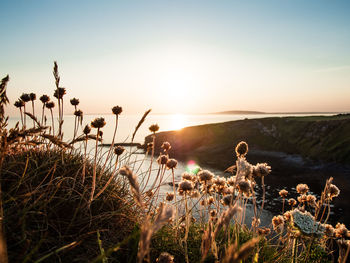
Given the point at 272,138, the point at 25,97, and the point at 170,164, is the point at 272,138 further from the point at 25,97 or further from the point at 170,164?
the point at 25,97

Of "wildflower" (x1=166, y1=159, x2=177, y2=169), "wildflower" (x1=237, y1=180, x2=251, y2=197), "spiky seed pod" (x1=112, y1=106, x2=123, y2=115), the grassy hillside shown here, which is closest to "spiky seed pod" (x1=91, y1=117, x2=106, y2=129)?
"spiky seed pod" (x1=112, y1=106, x2=123, y2=115)

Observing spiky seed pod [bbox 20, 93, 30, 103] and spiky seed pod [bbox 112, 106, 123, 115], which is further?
spiky seed pod [bbox 20, 93, 30, 103]

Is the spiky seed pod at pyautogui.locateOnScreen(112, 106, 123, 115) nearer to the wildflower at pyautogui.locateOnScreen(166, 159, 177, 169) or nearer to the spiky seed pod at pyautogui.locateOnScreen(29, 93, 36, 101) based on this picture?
the wildflower at pyautogui.locateOnScreen(166, 159, 177, 169)

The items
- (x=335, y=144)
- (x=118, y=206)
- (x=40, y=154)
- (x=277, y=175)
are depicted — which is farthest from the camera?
(x=335, y=144)

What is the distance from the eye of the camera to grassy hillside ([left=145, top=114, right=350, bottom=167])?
5562 centimetres

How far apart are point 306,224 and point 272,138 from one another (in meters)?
78.5

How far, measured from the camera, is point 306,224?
2.93m

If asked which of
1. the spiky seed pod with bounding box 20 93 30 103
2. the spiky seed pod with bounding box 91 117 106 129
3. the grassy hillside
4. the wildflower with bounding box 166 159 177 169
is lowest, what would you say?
the grassy hillside

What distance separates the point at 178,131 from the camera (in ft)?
317

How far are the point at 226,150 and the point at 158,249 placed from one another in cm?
7960

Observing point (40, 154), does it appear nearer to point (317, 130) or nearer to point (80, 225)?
point (80, 225)

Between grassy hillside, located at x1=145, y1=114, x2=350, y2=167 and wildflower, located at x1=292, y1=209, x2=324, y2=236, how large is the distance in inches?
2317

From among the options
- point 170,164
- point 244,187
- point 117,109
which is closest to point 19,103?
point 117,109

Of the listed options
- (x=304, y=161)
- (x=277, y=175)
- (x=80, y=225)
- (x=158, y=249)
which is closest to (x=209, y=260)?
(x=158, y=249)
